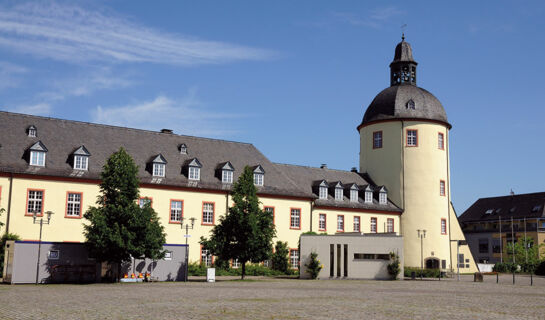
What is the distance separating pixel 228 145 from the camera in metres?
56.2

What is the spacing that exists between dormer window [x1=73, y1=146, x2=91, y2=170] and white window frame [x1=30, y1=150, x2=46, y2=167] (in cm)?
227

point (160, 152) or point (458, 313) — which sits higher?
point (160, 152)

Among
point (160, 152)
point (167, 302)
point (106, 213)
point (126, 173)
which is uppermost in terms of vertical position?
point (160, 152)

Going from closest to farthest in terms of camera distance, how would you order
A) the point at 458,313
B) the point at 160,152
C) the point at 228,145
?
the point at 458,313
the point at 160,152
the point at 228,145

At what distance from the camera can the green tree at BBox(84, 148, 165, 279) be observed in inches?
1382

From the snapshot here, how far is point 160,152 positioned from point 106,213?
14.8m

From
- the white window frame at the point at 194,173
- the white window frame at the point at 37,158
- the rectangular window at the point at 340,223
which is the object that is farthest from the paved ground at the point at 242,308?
the rectangular window at the point at 340,223

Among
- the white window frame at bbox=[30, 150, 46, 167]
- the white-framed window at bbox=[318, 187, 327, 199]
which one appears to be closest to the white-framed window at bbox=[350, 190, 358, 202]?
the white-framed window at bbox=[318, 187, 327, 199]

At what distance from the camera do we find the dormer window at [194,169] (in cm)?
4941

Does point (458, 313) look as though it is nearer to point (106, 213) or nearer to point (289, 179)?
point (106, 213)

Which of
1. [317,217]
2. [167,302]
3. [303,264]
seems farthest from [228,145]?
[167,302]

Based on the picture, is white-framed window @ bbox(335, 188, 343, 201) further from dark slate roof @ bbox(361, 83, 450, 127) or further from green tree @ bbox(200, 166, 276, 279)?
green tree @ bbox(200, 166, 276, 279)

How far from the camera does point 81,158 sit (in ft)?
147

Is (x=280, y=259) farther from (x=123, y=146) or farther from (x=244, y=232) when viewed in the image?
(x=123, y=146)
